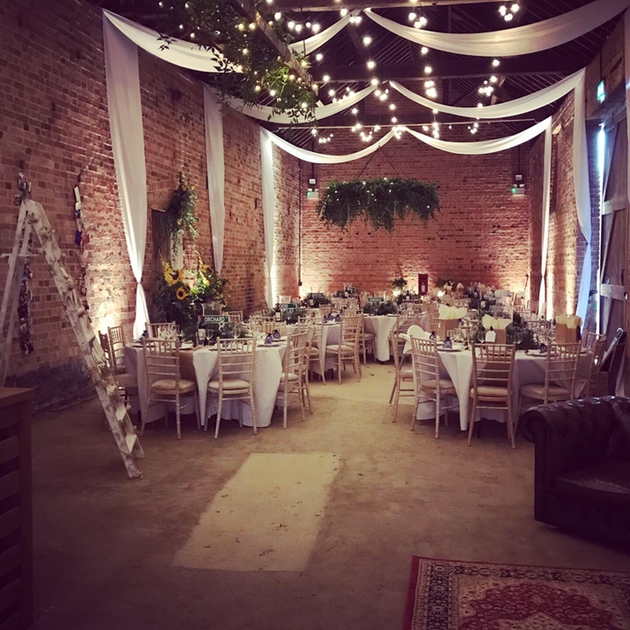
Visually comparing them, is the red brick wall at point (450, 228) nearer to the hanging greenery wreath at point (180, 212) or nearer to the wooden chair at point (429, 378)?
the hanging greenery wreath at point (180, 212)

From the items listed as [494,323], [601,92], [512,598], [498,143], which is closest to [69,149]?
[494,323]

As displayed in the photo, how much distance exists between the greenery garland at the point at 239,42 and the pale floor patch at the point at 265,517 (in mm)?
3609

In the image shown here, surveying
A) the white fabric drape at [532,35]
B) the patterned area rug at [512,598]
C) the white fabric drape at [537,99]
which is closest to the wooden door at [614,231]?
the white fabric drape at [537,99]

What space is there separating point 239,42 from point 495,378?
3764 millimetres

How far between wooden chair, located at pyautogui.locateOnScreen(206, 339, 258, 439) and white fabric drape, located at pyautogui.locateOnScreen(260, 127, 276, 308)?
709cm

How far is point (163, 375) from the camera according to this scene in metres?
6.02

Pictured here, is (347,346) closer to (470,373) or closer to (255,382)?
(255,382)

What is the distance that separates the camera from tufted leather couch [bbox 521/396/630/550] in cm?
349

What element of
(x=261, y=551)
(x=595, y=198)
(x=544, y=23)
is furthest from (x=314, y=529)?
(x=595, y=198)

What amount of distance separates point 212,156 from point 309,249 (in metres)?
5.99

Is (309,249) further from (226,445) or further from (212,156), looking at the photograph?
(226,445)

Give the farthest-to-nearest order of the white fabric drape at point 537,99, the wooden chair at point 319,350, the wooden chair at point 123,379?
the white fabric drape at point 537,99 < the wooden chair at point 319,350 < the wooden chair at point 123,379

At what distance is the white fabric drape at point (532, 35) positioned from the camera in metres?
6.46

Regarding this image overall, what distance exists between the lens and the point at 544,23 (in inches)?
257
